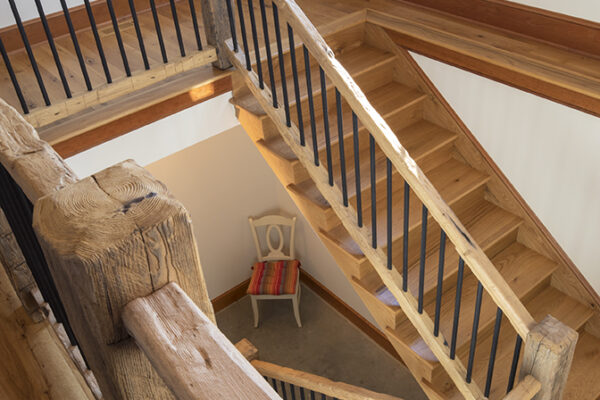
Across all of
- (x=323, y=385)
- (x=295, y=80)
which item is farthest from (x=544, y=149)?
(x=323, y=385)

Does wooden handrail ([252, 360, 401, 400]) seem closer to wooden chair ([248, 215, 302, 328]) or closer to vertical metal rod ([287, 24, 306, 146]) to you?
vertical metal rod ([287, 24, 306, 146])

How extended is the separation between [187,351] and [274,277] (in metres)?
4.88

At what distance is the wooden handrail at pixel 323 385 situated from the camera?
9.68ft

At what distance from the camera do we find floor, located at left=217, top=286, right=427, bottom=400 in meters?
5.04

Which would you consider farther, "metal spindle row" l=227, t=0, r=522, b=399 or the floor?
the floor

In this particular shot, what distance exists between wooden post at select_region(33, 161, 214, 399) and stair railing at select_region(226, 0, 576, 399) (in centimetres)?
153

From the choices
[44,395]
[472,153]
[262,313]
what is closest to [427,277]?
[472,153]

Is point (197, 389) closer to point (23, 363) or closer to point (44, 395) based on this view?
point (44, 395)

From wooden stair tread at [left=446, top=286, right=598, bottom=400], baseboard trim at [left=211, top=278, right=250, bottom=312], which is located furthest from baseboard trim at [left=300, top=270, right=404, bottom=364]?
wooden stair tread at [left=446, top=286, right=598, bottom=400]

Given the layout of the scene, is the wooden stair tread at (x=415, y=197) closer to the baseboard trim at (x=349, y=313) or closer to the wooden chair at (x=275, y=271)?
the baseboard trim at (x=349, y=313)

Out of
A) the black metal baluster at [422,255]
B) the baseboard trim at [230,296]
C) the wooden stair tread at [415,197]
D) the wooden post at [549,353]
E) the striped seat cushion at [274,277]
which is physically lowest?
the wooden post at [549,353]

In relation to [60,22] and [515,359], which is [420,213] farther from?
[60,22]

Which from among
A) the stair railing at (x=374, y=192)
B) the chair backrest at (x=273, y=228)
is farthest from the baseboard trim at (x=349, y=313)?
the stair railing at (x=374, y=192)

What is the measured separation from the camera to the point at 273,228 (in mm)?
5891
